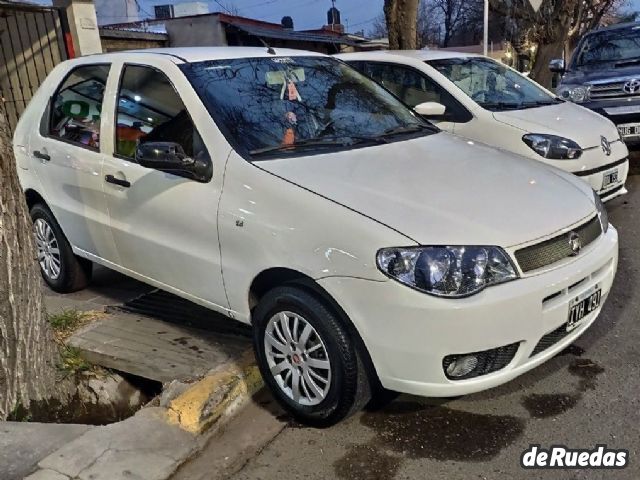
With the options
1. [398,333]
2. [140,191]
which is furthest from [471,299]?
[140,191]

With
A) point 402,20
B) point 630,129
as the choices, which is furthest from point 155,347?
point 402,20

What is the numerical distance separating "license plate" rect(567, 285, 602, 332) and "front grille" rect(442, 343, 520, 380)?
0.38 metres

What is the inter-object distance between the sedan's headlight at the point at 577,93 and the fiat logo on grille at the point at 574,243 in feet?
20.0

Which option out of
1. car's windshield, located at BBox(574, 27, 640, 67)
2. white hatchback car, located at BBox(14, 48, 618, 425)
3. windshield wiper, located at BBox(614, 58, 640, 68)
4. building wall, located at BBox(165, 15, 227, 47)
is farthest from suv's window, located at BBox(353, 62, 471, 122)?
building wall, located at BBox(165, 15, 227, 47)

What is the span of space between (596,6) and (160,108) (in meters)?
26.6

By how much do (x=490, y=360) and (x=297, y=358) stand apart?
921 mm

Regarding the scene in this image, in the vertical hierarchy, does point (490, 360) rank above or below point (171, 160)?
below

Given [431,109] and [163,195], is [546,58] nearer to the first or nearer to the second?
[431,109]

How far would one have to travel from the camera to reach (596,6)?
2566 cm

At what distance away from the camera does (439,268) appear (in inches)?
103

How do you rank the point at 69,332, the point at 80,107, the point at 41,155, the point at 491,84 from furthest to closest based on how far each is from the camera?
the point at 491,84 < the point at 41,155 < the point at 80,107 < the point at 69,332

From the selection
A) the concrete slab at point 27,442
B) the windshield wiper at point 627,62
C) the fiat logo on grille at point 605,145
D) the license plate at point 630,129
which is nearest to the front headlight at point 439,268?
the concrete slab at point 27,442

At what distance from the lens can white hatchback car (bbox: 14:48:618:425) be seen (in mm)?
2652

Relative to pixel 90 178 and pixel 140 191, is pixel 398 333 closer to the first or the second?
pixel 140 191
